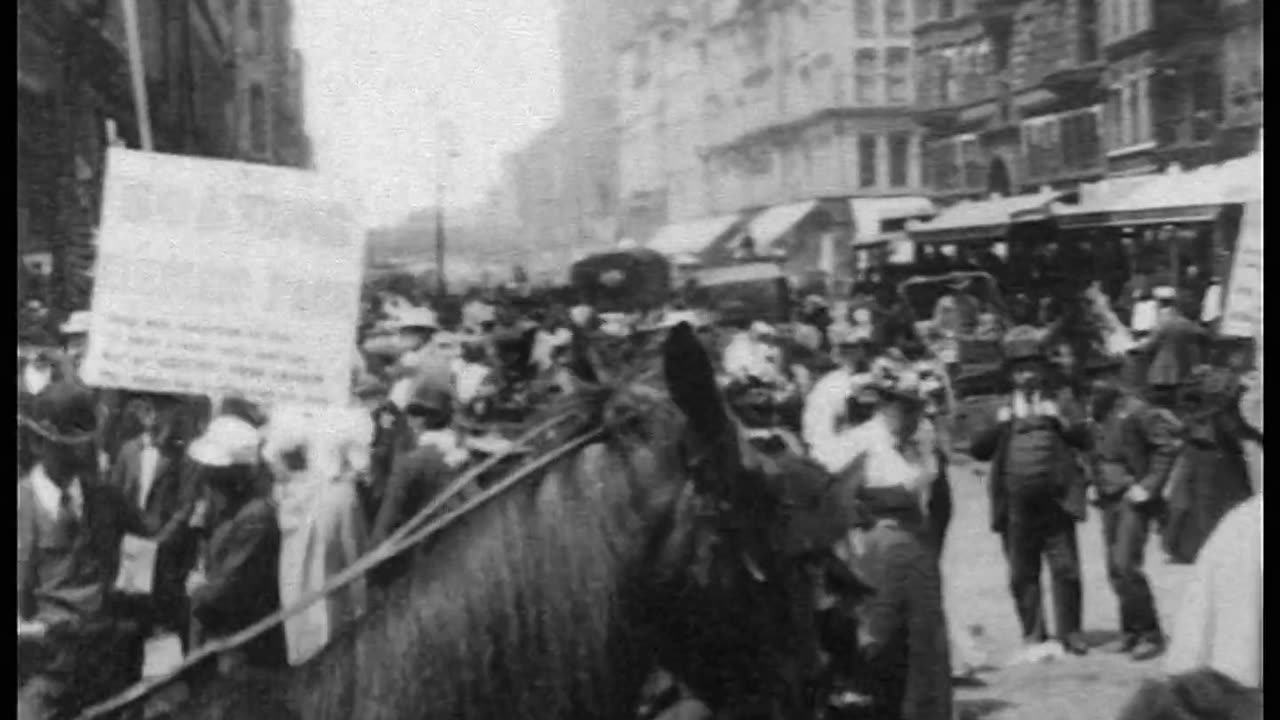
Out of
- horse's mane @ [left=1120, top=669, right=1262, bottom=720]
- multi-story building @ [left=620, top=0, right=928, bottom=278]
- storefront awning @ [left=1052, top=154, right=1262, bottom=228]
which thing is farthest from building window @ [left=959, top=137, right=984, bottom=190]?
horse's mane @ [left=1120, top=669, right=1262, bottom=720]

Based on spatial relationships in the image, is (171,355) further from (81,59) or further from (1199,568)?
(1199,568)

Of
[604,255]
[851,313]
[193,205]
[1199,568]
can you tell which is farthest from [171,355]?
[1199,568]

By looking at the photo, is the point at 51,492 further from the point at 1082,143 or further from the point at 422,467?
the point at 1082,143

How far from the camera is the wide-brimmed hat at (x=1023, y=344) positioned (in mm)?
4156

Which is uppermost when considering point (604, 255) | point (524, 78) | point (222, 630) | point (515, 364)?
point (524, 78)

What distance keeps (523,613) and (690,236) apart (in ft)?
4.78

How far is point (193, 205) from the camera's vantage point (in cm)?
418

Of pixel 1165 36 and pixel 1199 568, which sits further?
pixel 1165 36

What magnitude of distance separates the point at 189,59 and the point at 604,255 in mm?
1344

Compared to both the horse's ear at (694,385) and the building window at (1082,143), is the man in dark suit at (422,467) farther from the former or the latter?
the building window at (1082,143)

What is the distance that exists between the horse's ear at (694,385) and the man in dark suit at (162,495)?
1.67m

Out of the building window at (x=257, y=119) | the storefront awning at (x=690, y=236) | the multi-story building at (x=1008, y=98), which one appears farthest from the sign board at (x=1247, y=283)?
the building window at (x=257, y=119)

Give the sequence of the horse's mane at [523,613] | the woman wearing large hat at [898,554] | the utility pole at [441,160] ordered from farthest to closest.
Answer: the utility pole at [441,160], the woman wearing large hat at [898,554], the horse's mane at [523,613]

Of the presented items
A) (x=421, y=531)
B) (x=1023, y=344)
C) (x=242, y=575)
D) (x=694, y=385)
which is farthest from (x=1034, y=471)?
(x=242, y=575)
